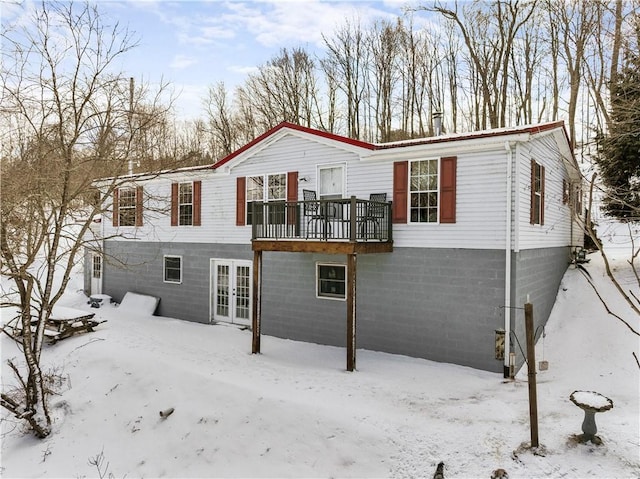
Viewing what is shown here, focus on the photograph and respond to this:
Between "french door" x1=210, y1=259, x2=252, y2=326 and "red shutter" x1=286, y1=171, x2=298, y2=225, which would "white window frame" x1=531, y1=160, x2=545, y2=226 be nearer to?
"red shutter" x1=286, y1=171, x2=298, y2=225

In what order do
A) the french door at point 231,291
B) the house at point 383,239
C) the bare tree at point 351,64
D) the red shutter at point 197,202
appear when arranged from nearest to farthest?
the house at point 383,239 → the french door at point 231,291 → the red shutter at point 197,202 → the bare tree at point 351,64

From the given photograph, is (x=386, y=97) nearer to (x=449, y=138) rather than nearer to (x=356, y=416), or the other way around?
(x=449, y=138)

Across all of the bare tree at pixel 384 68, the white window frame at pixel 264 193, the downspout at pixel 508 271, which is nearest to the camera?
the downspout at pixel 508 271

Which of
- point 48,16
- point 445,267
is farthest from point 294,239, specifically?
point 48,16

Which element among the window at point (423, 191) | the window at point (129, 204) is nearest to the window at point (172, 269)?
the window at point (129, 204)

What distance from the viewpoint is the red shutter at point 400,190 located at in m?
10.1

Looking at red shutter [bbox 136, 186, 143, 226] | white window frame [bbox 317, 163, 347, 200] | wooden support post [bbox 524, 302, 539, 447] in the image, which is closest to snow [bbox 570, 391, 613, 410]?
wooden support post [bbox 524, 302, 539, 447]

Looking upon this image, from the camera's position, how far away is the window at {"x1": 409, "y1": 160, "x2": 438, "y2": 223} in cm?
978

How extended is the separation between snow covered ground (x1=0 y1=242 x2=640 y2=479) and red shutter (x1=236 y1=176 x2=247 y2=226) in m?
3.79

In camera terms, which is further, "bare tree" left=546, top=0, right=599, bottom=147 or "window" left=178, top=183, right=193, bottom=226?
"bare tree" left=546, top=0, right=599, bottom=147

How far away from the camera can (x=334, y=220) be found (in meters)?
10.5

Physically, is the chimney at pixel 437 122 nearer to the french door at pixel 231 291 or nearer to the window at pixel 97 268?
the french door at pixel 231 291

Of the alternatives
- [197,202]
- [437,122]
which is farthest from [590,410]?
[197,202]

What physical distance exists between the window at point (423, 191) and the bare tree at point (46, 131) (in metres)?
6.67
